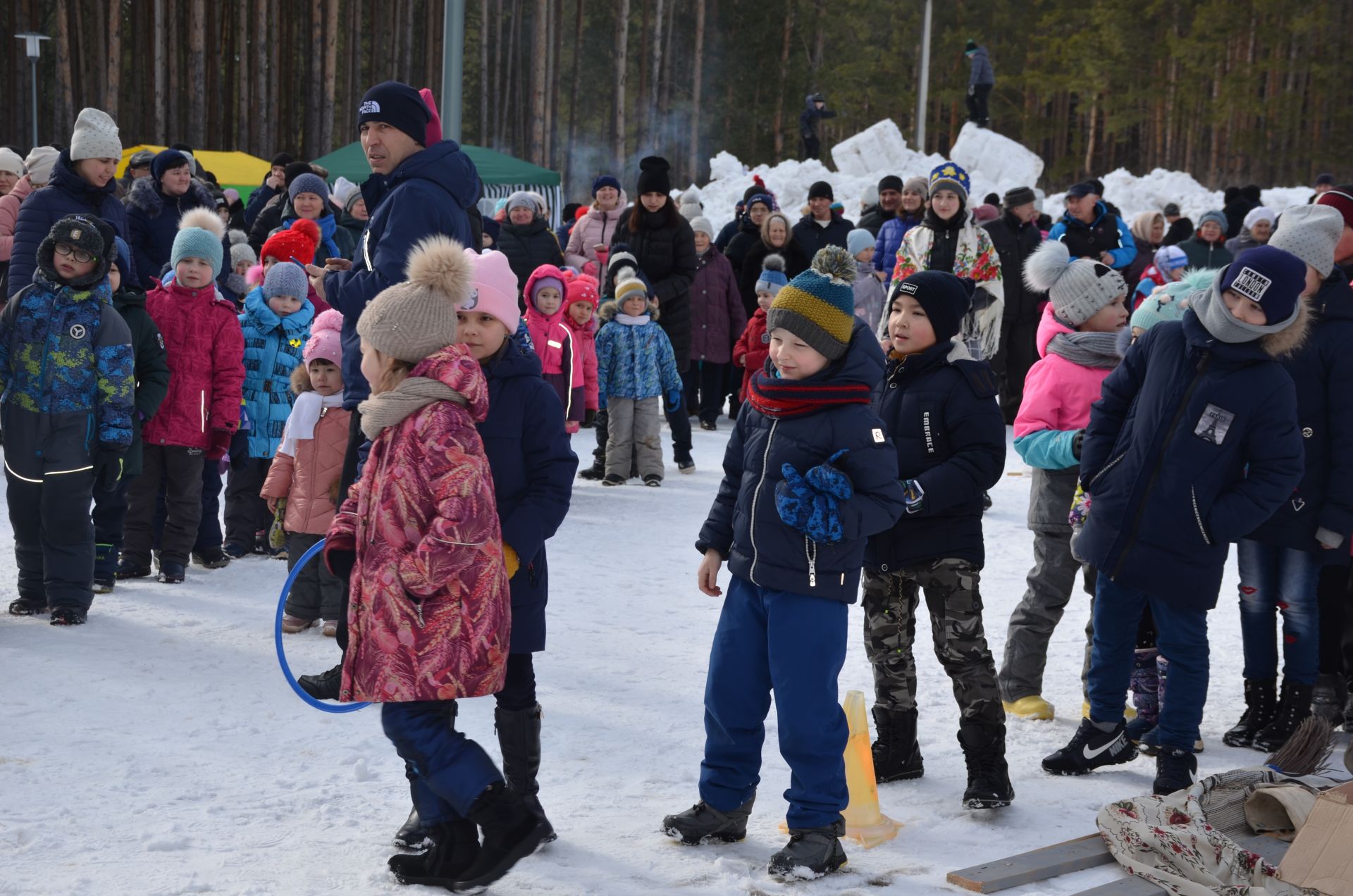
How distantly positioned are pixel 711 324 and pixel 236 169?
1139cm

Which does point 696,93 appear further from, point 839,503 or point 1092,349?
point 839,503

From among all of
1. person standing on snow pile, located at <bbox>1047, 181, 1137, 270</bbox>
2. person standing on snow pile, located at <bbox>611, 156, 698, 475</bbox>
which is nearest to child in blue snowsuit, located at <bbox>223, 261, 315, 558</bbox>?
person standing on snow pile, located at <bbox>611, 156, 698, 475</bbox>

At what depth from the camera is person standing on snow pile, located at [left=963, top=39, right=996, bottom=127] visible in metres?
31.5

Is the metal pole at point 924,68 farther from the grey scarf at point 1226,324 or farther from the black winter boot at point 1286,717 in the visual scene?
the grey scarf at point 1226,324

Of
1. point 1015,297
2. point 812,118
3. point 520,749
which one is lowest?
point 520,749

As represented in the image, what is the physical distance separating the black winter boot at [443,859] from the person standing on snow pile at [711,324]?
322 inches

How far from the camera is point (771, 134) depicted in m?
43.1

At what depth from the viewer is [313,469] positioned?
219 inches

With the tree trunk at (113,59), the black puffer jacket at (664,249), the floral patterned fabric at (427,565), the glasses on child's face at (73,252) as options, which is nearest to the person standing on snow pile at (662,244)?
the black puffer jacket at (664,249)

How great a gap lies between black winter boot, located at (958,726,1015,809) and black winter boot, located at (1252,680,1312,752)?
3.98 ft

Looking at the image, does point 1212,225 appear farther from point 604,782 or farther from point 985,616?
point 604,782

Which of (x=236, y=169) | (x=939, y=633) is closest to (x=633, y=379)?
(x=939, y=633)

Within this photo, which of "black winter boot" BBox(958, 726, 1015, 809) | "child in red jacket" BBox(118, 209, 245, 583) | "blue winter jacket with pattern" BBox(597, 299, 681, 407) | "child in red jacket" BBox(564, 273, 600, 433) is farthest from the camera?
"blue winter jacket with pattern" BBox(597, 299, 681, 407)

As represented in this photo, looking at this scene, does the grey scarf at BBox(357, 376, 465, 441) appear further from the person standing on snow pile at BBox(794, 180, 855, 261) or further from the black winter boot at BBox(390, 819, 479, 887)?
the person standing on snow pile at BBox(794, 180, 855, 261)
